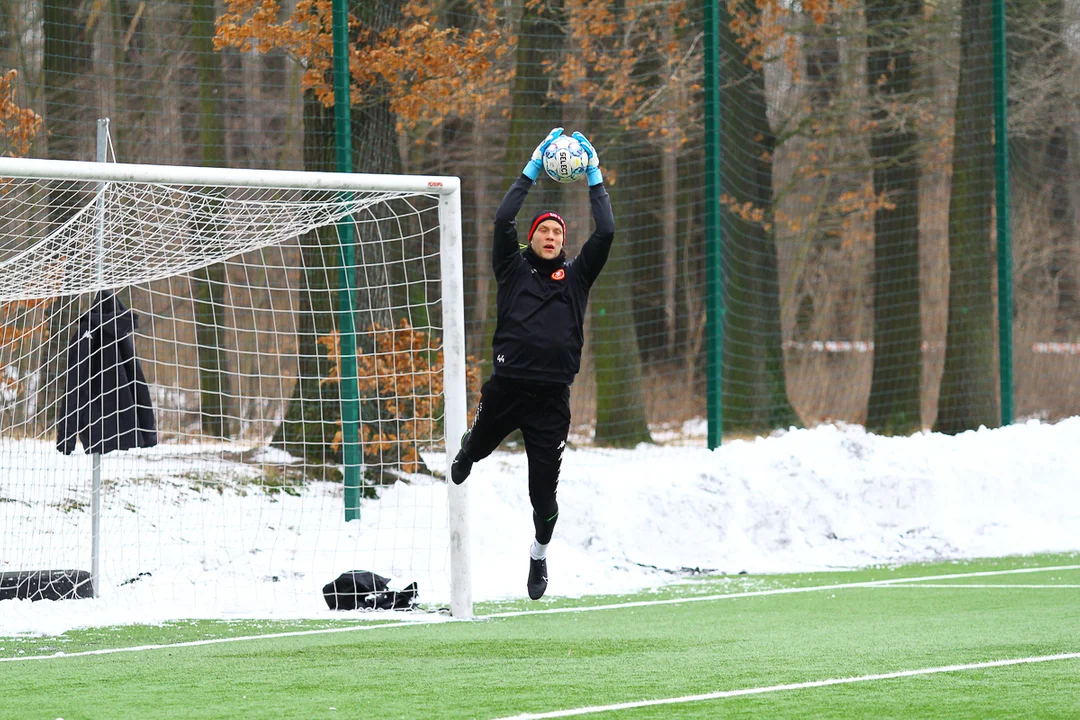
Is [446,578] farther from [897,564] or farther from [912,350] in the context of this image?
[912,350]

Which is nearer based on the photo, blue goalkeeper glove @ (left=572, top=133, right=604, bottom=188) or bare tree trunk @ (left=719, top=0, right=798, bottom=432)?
blue goalkeeper glove @ (left=572, top=133, right=604, bottom=188)

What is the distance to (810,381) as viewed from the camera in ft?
75.4

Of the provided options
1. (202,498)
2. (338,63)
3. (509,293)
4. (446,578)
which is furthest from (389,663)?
(338,63)

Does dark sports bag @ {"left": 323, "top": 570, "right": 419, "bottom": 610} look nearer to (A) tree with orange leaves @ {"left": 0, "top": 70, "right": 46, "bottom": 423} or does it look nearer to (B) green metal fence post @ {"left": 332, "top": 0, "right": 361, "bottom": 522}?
(B) green metal fence post @ {"left": 332, "top": 0, "right": 361, "bottom": 522}

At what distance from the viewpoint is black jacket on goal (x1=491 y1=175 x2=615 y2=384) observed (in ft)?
24.6

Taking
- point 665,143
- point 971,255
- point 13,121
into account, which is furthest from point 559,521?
point 971,255

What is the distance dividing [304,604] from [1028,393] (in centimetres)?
1360

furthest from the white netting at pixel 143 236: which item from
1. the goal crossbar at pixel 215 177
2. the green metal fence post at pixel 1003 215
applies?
the green metal fence post at pixel 1003 215

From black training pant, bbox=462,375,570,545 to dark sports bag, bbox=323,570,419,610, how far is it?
1998mm

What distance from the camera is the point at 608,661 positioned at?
7016 mm

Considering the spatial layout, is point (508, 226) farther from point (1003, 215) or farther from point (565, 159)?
point (1003, 215)

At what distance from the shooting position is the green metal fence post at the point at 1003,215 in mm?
15328

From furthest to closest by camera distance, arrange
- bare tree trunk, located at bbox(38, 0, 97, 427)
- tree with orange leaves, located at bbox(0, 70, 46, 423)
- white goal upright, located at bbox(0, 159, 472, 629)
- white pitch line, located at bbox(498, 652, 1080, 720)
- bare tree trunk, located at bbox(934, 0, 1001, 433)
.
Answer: bare tree trunk, located at bbox(934, 0, 1001, 433), bare tree trunk, located at bbox(38, 0, 97, 427), tree with orange leaves, located at bbox(0, 70, 46, 423), white goal upright, located at bbox(0, 159, 472, 629), white pitch line, located at bbox(498, 652, 1080, 720)

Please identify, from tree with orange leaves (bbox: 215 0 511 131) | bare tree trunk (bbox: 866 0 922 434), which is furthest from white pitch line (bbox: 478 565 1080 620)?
bare tree trunk (bbox: 866 0 922 434)
